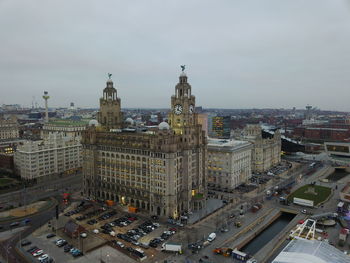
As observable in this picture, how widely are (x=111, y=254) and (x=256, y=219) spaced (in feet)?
195

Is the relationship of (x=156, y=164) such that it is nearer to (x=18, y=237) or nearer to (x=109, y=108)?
(x=109, y=108)

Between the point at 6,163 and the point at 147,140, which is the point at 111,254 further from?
the point at 6,163

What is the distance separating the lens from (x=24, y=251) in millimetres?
89875

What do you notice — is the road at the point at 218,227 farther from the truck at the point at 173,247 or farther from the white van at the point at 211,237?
the truck at the point at 173,247

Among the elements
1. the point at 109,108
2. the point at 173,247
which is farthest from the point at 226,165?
the point at 173,247

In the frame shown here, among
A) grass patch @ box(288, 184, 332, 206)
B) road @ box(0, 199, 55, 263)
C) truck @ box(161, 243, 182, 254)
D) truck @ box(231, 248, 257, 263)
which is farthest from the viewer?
grass patch @ box(288, 184, 332, 206)

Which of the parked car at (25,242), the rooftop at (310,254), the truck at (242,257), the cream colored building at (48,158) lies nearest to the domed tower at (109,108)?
the cream colored building at (48,158)

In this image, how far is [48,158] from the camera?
173 m

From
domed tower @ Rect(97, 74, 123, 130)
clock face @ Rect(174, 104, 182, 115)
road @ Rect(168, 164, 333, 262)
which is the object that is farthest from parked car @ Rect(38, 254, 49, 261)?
domed tower @ Rect(97, 74, 123, 130)

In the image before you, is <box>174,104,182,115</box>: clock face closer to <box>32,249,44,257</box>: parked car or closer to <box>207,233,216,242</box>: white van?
<box>207,233,216,242</box>: white van

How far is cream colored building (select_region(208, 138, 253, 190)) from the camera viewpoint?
156 metres

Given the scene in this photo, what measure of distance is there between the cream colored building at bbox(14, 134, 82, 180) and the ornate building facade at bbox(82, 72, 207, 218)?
1600 inches

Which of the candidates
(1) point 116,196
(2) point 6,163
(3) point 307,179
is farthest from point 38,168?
(3) point 307,179

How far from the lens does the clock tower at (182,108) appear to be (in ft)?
413
